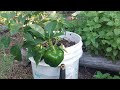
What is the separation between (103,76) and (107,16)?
68cm

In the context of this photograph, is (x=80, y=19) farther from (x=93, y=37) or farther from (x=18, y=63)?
(x=18, y=63)

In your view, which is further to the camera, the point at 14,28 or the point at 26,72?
the point at 26,72

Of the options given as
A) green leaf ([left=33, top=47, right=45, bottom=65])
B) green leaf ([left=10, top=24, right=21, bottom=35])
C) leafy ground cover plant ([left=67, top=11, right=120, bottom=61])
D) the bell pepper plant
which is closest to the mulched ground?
leafy ground cover plant ([left=67, top=11, right=120, bottom=61])

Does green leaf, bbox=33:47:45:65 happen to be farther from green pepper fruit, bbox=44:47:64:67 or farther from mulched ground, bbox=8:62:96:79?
mulched ground, bbox=8:62:96:79

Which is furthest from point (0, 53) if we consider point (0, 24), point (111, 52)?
point (111, 52)

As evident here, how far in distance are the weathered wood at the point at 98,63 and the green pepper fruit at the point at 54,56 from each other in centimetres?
65

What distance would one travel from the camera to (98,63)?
336 cm

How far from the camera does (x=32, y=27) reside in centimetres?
284

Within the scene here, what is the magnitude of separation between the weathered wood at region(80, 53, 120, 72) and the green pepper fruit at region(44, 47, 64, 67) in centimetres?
65

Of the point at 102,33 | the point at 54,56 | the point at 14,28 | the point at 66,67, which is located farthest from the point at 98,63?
the point at 14,28

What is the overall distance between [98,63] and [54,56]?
2.44ft

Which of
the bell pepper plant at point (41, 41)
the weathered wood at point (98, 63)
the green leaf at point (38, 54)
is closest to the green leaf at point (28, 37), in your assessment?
the bell pepper plant at point (41, 41)

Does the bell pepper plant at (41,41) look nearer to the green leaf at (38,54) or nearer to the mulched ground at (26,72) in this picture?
the green leaf at (38,54)

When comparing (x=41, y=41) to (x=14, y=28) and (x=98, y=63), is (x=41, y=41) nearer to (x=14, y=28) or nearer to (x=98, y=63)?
(x=14, y=28)
